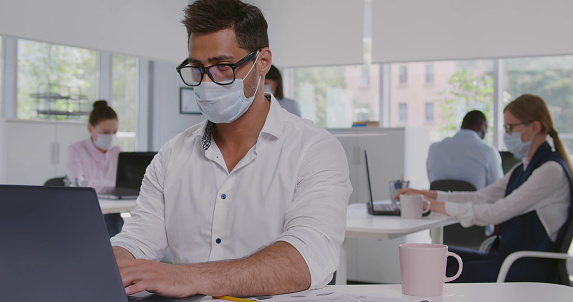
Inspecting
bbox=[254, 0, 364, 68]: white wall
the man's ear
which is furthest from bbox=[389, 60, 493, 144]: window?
the man's ear

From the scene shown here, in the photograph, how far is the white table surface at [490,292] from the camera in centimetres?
123

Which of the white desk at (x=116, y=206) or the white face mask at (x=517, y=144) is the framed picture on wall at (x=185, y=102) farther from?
the white face mask at (x=517, y=144)

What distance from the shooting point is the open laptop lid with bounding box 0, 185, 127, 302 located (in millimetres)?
828

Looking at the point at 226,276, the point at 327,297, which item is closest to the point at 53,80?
Answer: the point at 226,276

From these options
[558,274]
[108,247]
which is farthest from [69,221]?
[558,274]

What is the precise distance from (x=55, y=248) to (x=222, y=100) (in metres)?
0.77

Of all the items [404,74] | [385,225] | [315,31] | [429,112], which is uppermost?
[315,31]

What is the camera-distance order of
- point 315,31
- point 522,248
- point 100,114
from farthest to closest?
point 315,31, point 100,114, point 522,248

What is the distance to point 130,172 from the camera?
4.01 metres

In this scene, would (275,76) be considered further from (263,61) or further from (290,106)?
(263,61)

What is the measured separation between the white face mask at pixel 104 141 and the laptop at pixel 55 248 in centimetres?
392

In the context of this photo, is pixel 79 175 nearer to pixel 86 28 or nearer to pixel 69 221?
pixel 86 28

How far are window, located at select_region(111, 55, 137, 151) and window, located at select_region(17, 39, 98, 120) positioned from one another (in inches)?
13.0

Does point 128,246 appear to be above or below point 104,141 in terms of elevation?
below
